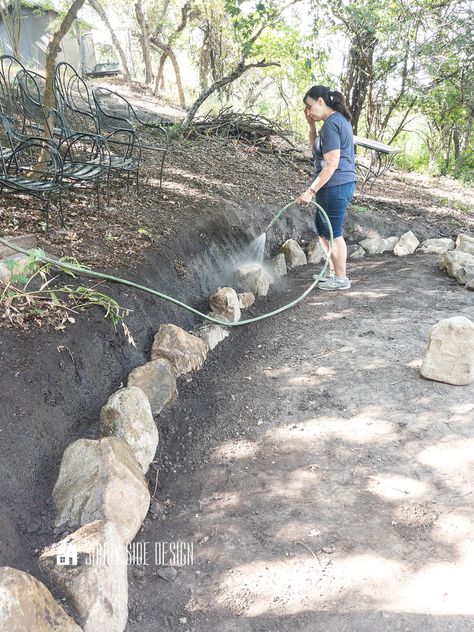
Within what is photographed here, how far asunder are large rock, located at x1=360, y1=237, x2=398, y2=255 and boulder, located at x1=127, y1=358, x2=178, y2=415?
367 cm

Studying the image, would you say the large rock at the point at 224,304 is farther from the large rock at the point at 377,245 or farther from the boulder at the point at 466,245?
the boulder at the point at 466,245

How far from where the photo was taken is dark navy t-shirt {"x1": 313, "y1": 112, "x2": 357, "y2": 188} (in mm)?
3779

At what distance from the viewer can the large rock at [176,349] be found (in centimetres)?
298

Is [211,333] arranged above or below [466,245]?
below

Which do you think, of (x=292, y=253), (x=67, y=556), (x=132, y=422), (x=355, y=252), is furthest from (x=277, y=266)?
(x=67, y=556)

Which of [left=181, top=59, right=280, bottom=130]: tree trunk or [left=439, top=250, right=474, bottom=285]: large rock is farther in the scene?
[left=181, top=59, right=280, bottom=130]: tree trunk

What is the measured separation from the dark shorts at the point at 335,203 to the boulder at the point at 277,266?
25.7 inches

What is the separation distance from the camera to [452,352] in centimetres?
287

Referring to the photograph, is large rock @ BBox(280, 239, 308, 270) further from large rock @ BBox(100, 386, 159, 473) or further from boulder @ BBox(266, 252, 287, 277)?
large rock @ BBox(100, 386, 159, 473)

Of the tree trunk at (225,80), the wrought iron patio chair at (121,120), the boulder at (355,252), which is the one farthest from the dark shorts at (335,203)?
the tree trunk at (225,80)

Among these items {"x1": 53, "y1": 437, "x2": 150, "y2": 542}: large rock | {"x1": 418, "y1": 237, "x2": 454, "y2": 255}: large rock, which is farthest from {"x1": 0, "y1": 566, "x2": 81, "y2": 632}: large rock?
{"x1": 418, "y1": 237, "x2": 454, "y2": 255}: large rock

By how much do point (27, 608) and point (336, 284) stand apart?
3.71 m

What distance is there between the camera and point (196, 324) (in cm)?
355

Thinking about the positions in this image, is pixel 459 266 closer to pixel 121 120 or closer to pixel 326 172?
pixel 326 172
